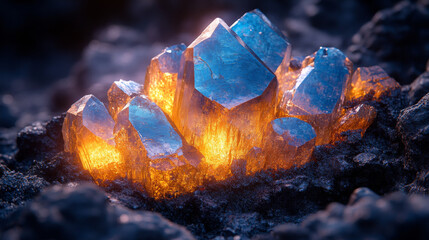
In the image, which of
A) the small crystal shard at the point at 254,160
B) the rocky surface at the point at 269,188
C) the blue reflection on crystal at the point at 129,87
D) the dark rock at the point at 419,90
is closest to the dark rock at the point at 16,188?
the rocky surface at the point at 269,188

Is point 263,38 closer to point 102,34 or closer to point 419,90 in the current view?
point 419,90

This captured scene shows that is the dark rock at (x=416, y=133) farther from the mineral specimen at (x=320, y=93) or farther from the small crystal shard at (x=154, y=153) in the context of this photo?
the small crystal shard at (x=154, y=153)

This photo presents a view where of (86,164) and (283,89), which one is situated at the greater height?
(283,89)

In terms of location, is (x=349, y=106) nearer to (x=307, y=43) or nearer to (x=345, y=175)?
(x=345, y=175)

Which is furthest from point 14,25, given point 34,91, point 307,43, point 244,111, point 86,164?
point 244,111

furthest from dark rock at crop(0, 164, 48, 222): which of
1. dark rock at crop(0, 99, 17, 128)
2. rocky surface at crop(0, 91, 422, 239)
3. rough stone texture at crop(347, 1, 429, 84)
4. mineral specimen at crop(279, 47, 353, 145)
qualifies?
dark rock at crop(0, 99, 17, 128)

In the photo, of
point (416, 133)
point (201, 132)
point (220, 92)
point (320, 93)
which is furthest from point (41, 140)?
point (416, 133)
